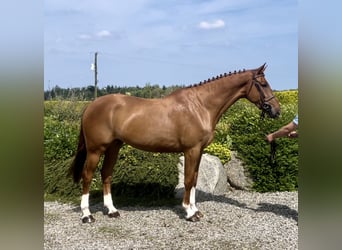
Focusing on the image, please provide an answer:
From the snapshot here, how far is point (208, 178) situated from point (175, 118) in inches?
76.3

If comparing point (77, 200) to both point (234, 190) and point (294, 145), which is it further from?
A: point (294, 145)

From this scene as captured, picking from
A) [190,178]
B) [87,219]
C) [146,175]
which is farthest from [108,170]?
[190,178]

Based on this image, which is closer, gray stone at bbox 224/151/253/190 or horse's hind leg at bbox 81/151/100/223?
horse's hind leg at bbox 81/151/100/223

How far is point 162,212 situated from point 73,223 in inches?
47.9

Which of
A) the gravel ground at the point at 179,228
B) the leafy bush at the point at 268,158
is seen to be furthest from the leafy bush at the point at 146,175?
the leafy bush at the point at 268,158

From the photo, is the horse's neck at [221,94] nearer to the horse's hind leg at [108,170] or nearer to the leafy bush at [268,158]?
the horse's hind leg at [108,170]

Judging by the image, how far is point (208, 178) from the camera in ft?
20.2

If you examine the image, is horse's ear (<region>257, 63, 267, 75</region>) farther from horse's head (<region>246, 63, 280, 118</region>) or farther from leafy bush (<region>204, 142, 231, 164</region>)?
leafy bush (<region>204, 142, 231, 164</region>)

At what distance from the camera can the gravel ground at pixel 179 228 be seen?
394 cm

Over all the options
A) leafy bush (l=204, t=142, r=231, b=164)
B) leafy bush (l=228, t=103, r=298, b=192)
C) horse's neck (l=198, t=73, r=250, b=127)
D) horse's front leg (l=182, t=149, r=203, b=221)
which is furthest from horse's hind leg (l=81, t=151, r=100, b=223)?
leafy bush (l=228, t=103, r=298, b=192)

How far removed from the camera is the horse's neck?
4.73m

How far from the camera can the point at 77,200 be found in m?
5.91
